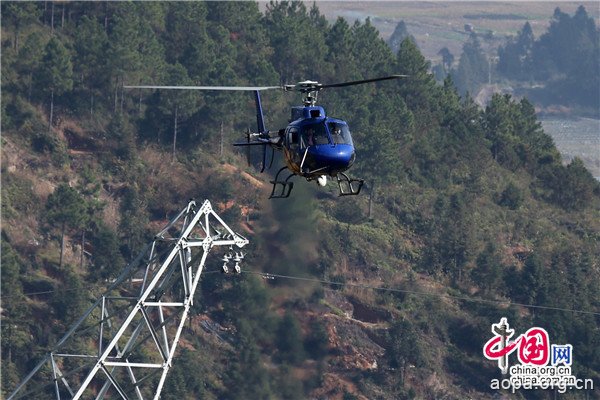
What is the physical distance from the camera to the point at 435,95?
560ft

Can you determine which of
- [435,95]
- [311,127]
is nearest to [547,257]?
[435,95]

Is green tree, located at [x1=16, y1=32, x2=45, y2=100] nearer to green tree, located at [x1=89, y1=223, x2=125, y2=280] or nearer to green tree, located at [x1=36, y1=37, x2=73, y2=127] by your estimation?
green tree, located at [x1=36, y1=37, x2=73, y2=127]

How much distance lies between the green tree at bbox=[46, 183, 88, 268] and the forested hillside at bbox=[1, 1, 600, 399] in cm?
18

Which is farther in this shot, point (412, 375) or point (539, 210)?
point (539, 210)

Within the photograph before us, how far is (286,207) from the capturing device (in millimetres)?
120812

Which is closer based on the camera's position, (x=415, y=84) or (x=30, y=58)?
(x=30, y=58)

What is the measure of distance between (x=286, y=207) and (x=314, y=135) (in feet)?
187

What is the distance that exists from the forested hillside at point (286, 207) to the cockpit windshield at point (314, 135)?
48657 mm

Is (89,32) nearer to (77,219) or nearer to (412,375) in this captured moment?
(77,219)

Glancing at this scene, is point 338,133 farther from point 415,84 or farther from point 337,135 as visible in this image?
point 415,84

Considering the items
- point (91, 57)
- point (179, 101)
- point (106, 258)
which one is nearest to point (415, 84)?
point (179, 101)

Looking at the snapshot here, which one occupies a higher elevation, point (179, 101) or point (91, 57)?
Answer: point (91, 57)

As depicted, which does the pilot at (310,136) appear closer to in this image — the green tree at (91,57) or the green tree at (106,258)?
the green tree at (106,258)

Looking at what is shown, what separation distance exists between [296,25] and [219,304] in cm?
5277
